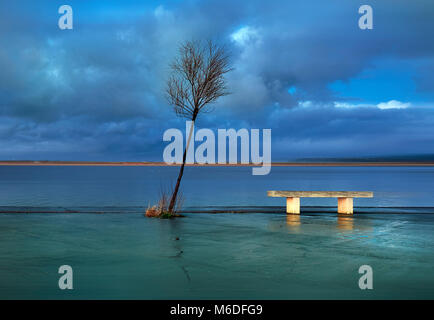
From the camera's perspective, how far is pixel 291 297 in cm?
600

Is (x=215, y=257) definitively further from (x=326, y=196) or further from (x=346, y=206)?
(x=346, y=206)

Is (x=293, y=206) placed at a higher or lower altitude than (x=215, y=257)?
higher

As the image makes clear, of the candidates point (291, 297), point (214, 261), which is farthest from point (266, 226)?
point (291, 297)

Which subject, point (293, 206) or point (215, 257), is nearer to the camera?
point (215, 257)

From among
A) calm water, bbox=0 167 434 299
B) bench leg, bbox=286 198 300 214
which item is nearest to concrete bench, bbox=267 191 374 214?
bench leg, bbox=286 198 300 214

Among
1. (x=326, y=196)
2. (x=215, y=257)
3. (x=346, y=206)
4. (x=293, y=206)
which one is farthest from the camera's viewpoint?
(x=346, y=206)

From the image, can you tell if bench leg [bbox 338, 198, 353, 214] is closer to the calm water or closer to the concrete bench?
the concrete bench

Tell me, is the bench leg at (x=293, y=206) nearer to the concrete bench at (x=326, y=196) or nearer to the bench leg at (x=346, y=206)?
the concrete bench at (x=326, y=196)

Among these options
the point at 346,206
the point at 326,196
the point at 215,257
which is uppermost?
the point at 326,196

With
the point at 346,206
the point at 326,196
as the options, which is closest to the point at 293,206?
the point at 326,196

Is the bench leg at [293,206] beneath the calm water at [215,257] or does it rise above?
above

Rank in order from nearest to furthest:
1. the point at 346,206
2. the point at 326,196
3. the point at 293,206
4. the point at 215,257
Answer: the point at 215,257
the point at 326,196
the point at 293,206
the point at 346,206

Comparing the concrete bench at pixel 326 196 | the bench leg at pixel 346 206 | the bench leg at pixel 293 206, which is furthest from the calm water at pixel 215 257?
the bench leg at pixel 346 206

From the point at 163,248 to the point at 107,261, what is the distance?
1.60m
